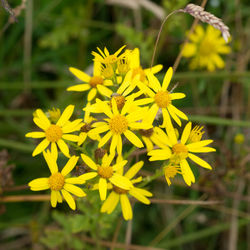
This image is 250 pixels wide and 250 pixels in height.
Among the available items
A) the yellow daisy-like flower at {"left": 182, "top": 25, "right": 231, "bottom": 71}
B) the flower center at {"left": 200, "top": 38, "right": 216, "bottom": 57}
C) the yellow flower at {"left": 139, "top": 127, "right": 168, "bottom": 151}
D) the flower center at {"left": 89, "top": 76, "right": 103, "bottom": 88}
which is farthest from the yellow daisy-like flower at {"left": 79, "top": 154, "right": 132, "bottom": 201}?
the flower center at {"left": 200, "top": 38, "right": 216, "bottom": 57}

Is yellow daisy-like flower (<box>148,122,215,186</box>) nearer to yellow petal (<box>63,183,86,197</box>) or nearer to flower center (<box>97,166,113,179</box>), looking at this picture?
flower center (<box>97,166,113,179</box>)

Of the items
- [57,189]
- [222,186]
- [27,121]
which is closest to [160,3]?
[27,121]

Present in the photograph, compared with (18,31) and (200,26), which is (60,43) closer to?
(18,31)

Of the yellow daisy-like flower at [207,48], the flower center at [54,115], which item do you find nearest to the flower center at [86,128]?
the flower center at [54,115]

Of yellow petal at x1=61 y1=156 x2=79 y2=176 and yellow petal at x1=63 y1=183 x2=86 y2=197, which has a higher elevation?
yellow petal at x1=61 y1=156 x2=79 y2=176

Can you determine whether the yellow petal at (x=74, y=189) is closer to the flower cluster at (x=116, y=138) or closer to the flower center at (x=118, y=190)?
the flower cluster at (x=116, y=138)

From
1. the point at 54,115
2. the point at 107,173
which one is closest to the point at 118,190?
the point at 107,173
